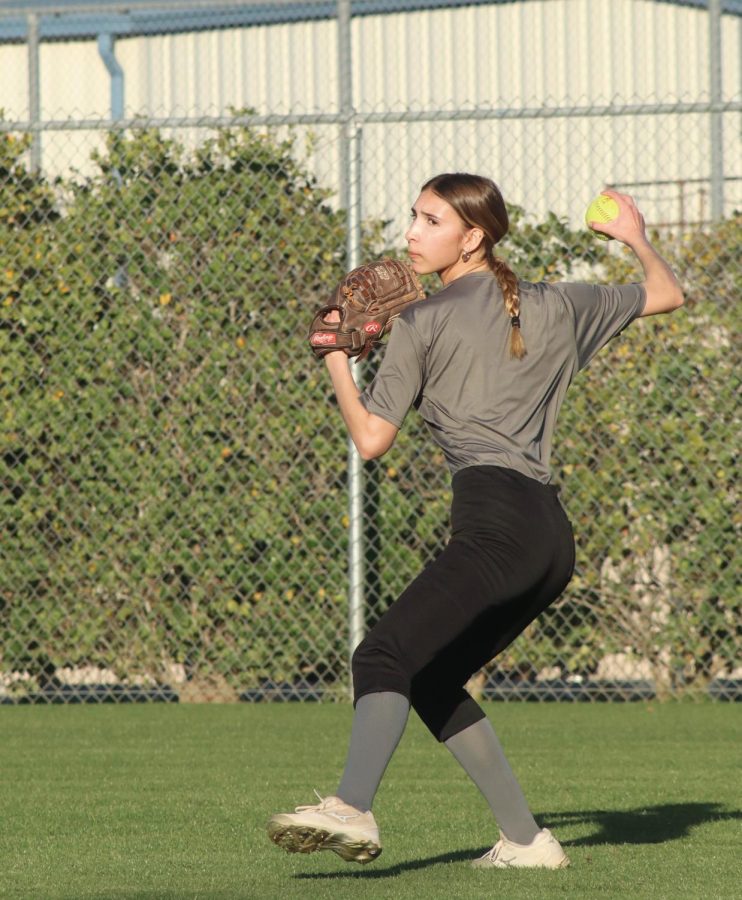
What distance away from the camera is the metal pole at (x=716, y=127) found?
826cm

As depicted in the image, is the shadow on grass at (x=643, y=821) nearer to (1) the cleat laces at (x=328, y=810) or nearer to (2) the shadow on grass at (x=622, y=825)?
(2) the shadow on grass at (x=622, y=825)

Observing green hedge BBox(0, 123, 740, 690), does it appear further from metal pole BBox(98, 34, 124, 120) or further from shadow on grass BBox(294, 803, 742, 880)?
metal pole BBox(98, 34, 124, 120)

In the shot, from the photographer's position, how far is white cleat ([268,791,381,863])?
11.8 ft

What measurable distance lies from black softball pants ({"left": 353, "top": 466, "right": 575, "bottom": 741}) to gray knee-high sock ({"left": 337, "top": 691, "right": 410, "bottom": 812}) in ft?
0.12

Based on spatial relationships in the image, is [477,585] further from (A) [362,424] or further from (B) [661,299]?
(B) [661,299]

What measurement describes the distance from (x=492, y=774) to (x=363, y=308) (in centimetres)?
122

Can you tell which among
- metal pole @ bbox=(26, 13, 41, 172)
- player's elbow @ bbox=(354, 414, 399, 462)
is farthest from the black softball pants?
metal pole @ bbox=(26, 13, 41, 172)

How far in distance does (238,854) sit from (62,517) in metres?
4.39

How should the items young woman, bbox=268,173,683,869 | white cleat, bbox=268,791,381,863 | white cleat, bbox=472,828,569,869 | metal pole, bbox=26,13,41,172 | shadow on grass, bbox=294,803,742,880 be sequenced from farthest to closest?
1. metal pole, bbox=26,13,41,172
2. shadow on grass, bbox=294,803,742,880
3. white cleat, bbox=472,828,569,869
4. young woman, bbox=268,173,683,869
5. white cleat, bbox=268,791,381,863

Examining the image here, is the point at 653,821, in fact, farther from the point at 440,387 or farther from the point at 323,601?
the point at 323,601

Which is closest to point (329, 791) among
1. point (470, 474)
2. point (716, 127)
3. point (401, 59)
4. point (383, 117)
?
point (470, 474)

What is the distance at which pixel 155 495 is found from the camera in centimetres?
856

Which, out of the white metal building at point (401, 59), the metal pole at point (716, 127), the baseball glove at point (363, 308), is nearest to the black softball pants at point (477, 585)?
the baseball glove at point (363, 308)

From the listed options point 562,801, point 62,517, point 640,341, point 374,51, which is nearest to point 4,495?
point 62,517
